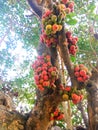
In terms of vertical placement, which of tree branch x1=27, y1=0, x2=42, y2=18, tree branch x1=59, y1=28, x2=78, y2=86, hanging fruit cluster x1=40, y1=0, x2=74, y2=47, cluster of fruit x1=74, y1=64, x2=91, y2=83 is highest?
tree branch x1=27, y1=0, x2=42, y2=18

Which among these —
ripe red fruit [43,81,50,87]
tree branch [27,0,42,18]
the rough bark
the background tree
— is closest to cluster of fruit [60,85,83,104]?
the background tree

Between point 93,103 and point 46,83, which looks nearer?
point 46,83

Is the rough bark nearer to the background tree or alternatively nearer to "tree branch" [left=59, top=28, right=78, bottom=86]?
the background tree

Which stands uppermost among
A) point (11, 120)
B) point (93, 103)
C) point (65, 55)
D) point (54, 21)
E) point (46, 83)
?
point (54, 21)

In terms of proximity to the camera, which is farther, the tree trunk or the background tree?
the tree trunk

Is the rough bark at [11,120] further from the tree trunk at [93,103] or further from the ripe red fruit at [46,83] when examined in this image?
the tree trunk at [93,103]

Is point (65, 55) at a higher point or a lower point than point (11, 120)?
higher

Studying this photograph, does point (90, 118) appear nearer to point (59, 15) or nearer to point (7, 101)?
point (7, 101)

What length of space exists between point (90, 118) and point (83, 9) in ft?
9.05

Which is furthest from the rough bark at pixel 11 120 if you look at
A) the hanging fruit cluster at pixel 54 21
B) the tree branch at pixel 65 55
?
the hanging fruit cluster at pixel 54 21

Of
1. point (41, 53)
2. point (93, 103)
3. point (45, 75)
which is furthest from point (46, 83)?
point (93, 103)

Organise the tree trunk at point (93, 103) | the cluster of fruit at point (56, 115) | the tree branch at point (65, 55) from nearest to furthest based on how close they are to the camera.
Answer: the tree branch at point (65, 55)
the cluster of fruit at point (56, 115)
the tree trunk at point (93, 103)

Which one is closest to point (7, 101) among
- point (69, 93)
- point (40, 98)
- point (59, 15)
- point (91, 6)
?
point (40, 98)

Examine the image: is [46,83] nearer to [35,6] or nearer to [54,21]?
[54,21]
